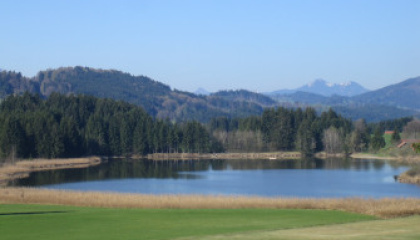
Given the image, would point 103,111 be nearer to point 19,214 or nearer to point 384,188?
point 384,188

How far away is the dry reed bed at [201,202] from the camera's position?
32.7 meters

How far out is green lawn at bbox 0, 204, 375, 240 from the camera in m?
23.2

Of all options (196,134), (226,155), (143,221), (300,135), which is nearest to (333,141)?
(300,135)

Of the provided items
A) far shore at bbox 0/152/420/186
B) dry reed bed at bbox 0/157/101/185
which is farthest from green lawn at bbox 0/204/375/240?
dry reed bed at bbox 0/157/101/185

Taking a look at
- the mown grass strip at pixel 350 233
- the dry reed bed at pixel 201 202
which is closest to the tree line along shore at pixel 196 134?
the dry reed bed at pixel 201 202

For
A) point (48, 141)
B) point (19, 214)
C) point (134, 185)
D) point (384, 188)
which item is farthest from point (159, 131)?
point (19, 214)

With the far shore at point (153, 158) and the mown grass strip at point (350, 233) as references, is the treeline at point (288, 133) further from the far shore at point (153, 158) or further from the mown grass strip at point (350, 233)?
the mown grass strip at point (350, 233)

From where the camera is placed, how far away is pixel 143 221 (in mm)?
27250

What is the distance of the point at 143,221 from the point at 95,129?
93.0 metres

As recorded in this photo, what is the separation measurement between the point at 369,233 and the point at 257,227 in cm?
505

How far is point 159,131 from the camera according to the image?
12312 cm

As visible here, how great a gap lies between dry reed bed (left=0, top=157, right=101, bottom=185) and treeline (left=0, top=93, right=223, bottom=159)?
136 inches

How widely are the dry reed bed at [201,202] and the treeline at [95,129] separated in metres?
56.6

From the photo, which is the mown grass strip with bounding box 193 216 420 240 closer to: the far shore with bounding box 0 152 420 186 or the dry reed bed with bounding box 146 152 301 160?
the far shore with bounding box 0 152 420 186
